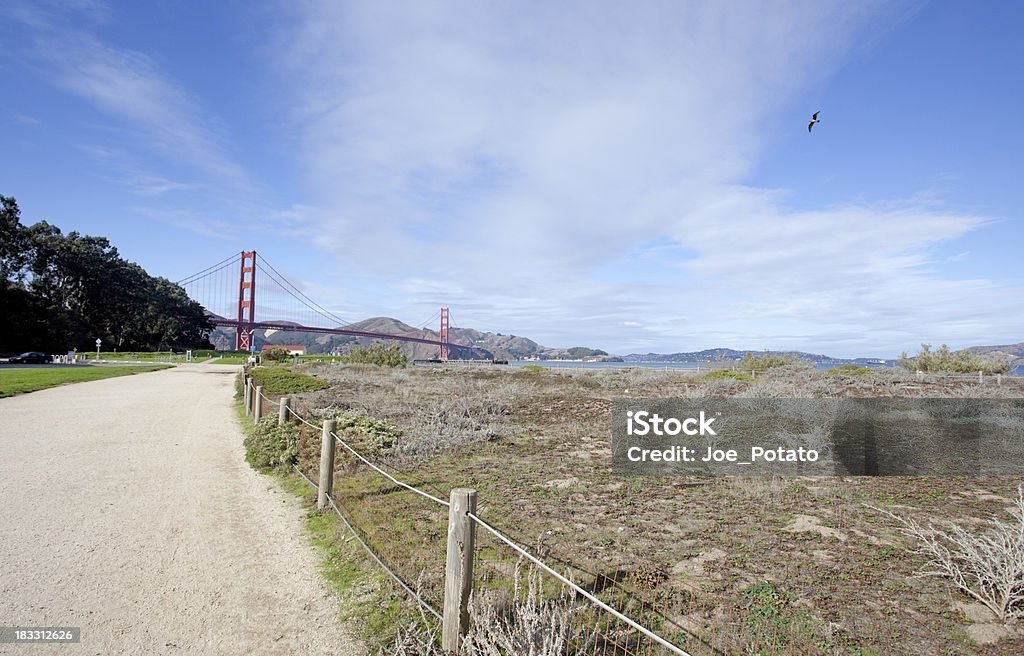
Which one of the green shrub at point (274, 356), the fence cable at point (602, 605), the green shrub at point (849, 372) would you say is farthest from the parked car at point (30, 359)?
the green shrub at point (849, 372)

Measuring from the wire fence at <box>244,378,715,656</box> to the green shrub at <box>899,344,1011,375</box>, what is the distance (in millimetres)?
30771

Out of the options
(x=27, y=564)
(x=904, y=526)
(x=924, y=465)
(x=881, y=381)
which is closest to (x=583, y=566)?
(x=904, y=526)

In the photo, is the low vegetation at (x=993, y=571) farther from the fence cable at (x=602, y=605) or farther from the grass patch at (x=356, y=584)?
the grass patch at (x=356, y=584)

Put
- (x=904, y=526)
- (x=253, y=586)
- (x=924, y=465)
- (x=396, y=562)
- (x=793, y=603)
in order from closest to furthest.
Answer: (x=793, y=603) → (x=253, y=586) → (x=396, y=562) → (x=904, y=526) → (x=924, y=465)

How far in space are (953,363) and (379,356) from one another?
3774 centimetres

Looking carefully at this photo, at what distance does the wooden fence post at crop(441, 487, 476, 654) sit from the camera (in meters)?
3.49

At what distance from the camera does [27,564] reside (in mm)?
4945

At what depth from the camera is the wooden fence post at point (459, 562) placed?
3486mm

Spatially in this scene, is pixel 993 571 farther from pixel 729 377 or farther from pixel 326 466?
pixel 729 377

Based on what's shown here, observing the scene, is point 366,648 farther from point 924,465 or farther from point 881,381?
point 881,381

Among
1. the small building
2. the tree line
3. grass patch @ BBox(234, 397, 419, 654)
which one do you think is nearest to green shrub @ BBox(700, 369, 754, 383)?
grass patch @ BBox(234, 397, 419, 654)

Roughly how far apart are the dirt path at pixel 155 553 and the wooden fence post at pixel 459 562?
0.85m

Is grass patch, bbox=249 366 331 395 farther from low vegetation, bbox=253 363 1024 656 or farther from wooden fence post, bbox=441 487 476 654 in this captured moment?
wooden fence post, bbox=441 487 476 654

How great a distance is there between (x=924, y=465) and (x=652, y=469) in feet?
15.0
